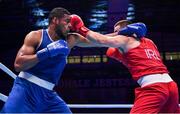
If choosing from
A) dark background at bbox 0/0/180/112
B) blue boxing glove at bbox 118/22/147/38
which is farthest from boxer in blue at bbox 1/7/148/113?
dark background at bbox 0/0/180/112

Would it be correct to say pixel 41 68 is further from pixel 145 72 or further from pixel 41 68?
pixel 145 72

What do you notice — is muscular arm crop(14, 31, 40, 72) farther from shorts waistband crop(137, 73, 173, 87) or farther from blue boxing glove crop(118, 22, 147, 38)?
shorts waistband crop(137, 73, 173, 87)

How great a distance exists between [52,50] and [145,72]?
0.55 m

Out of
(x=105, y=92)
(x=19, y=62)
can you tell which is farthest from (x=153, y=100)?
(x=105, y=92)

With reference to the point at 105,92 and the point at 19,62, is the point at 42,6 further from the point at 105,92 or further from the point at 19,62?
the point at 19,62

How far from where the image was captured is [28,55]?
2.29 meters

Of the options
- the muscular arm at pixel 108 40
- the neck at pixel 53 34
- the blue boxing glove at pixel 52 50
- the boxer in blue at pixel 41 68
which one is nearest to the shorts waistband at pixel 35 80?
the boxer in blue at pixel 41 68

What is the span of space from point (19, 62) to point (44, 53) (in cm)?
15

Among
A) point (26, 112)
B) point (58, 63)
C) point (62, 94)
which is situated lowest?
point (62, 94)

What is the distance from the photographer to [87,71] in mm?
5461

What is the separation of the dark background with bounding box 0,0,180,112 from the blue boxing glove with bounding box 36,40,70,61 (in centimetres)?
297

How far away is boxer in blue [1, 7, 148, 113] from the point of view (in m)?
2.30

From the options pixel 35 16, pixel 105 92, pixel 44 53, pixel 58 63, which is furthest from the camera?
pixel 35 16

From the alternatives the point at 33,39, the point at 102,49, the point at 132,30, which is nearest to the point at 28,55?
the point at 33,39
